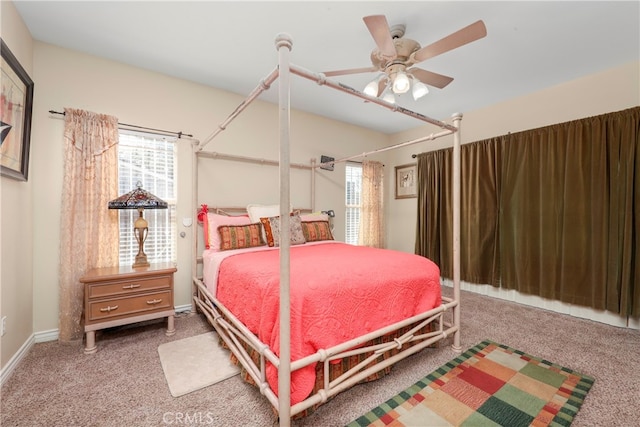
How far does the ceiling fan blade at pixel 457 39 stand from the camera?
1439mm

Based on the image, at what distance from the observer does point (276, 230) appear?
265 cm

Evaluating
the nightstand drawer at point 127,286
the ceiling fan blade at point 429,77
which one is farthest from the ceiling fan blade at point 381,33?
the nightstand drawer at point 127,286

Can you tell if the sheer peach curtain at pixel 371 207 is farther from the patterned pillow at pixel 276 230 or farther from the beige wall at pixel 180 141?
the patterned pillow at pixel 276 230

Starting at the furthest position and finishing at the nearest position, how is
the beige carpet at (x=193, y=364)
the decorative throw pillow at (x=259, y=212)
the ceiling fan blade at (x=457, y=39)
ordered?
the decorative throw pillow at (x=259, y=212), the beige carpet at (x=193, y=364), the ceiling fan blade at (x=457, y=39)

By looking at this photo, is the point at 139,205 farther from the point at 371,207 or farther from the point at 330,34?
the point at 371,207

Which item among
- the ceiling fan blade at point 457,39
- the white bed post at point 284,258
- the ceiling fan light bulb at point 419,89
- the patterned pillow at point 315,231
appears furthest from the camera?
the patterned pillow at point 315,231

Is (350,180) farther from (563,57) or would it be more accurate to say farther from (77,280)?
(77,280)

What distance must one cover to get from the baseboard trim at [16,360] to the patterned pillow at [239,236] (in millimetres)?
1483

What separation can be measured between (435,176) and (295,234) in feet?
7.68

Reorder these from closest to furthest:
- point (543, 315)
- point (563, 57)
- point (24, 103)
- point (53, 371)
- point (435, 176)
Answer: point (53, 371)
point (24, 103)
point (563, 57)
point (543, 315)
point (435, 176)

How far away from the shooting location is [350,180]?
4.23 meters

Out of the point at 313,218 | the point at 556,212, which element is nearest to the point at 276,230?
the point at 313,218

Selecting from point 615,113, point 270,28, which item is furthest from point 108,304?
point 615,113

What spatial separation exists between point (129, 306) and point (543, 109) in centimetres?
459
